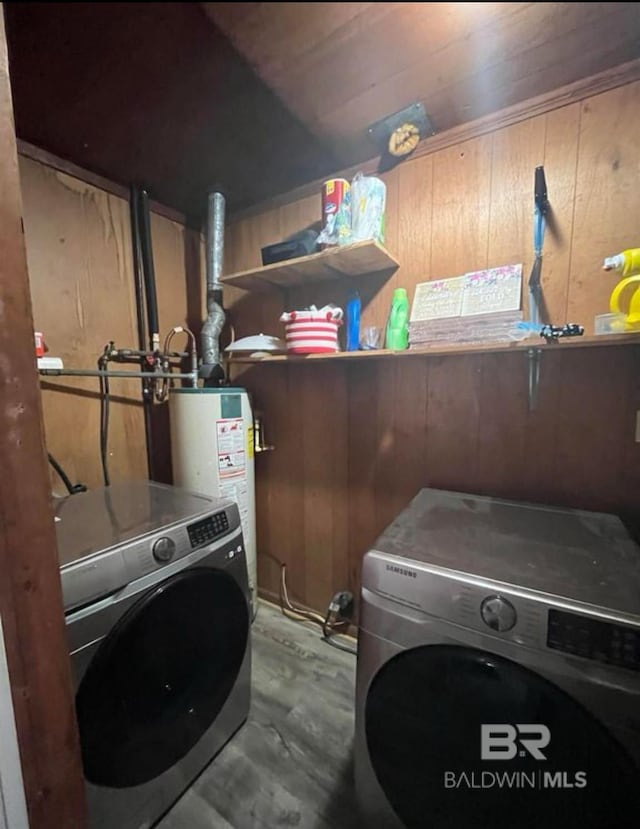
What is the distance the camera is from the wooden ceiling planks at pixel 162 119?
85 cm

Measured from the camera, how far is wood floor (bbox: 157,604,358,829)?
1.01m

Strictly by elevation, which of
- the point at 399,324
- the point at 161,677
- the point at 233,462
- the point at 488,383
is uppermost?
the point at 399,324

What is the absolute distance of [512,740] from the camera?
71 cm

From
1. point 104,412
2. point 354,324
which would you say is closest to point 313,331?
point 354,324

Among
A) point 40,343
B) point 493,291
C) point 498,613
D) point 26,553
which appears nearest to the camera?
point 26,553

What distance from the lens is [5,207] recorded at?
521mm

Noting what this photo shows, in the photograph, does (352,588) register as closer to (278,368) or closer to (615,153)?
(278,368)

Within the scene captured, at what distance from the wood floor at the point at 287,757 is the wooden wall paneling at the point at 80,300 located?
1.11 metres

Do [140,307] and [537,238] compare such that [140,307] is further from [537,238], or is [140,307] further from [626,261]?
[626,261]

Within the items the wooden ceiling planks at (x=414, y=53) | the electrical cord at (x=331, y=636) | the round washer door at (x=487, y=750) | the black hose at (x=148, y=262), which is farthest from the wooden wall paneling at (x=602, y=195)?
the black hose at (x=148, y=262)

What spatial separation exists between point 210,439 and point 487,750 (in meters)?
1.26

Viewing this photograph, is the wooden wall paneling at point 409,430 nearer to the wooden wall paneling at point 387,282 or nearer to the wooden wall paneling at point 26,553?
the wooden wall paneling at point 387,282

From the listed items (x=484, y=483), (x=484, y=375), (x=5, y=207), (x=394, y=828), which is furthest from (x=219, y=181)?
(x=394, y=828)

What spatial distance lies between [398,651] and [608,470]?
867 mm
